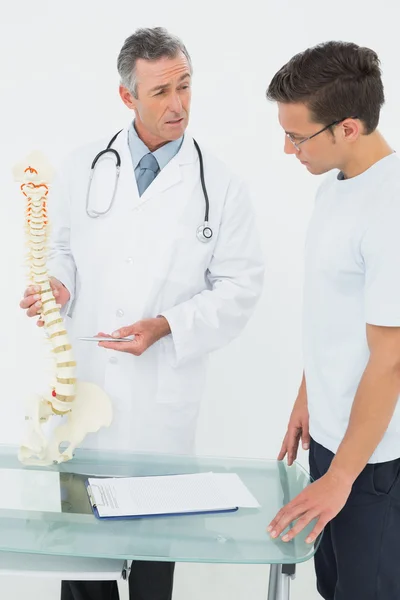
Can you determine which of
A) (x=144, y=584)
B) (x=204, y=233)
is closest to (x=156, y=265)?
(x=204, y=233)

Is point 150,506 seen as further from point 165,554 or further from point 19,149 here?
point 19,149

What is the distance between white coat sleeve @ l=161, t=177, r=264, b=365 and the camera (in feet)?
7.04

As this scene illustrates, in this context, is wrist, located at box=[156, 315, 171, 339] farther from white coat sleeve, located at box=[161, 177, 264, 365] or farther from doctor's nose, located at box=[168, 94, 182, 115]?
doctor's nose, located at box=[168, 94, 182, 115]

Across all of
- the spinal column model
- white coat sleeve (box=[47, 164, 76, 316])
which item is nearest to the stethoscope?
white coat sleeve (box=[47, 164, 76, 316])

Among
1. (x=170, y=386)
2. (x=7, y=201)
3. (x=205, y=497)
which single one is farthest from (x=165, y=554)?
(x=7, y=201)

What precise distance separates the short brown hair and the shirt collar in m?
0.78

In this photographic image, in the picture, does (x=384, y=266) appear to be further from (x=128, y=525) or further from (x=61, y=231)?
(x=61, y=231)

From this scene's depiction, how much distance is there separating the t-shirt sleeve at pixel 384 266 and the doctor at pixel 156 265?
77 cm

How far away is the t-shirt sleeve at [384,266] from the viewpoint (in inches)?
56.2

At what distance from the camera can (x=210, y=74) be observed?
328cm

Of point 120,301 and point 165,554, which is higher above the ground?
point 120,301

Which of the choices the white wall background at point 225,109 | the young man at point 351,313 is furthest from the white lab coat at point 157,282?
the white wall background at point 225,109

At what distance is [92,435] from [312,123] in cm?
114

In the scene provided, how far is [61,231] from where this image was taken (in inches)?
91.0
